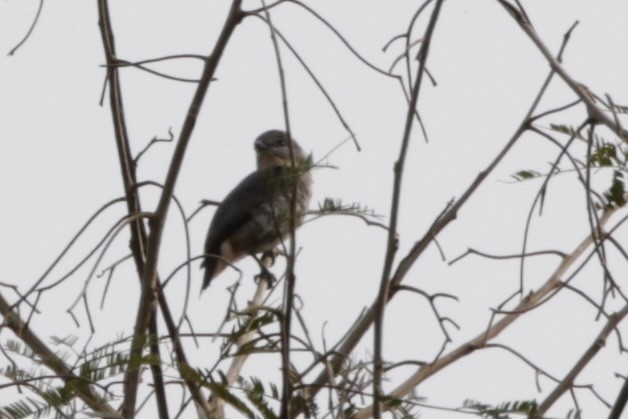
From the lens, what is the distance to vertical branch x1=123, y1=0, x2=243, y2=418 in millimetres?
2516

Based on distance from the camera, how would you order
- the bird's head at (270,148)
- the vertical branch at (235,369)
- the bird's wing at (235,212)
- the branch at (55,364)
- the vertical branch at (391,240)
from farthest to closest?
the bird's head at (270,148) < the bird's wing at (235,212) < the vertical branch at (235,369) < the branch at (55,364) < the vertical branch at (391,240)

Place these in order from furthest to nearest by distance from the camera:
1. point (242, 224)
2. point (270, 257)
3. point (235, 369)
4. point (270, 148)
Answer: point (270, 148)
point (242, 224)
point (270, 257)
point (235, 369)

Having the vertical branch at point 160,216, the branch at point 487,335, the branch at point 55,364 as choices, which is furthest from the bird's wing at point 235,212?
the vertical branch at point 160,216

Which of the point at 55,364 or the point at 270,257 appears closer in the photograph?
the point at 55,364

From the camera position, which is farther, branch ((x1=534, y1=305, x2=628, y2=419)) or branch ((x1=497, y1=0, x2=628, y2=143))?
branch ((x1=534, y1=305, x2=628, y2=419))

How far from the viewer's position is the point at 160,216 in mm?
2674

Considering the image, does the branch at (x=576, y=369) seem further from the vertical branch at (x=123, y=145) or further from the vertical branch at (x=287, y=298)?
the vertical branch at (x=123, y=145)

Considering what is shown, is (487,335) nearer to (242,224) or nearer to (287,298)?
(287,298)

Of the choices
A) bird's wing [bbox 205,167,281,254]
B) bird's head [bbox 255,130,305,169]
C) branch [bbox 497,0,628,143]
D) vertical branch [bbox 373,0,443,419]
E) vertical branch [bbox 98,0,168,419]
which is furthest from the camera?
bird's head [bbox 255,130,305,169]

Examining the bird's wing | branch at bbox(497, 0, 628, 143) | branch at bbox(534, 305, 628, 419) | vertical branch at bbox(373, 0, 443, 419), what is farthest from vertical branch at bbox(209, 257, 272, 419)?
the bird's wing

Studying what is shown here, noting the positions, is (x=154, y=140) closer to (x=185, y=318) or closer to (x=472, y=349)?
(x=185, y=318)

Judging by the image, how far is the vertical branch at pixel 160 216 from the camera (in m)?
2.52

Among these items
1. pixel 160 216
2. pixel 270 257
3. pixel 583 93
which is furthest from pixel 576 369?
pixel 270 257

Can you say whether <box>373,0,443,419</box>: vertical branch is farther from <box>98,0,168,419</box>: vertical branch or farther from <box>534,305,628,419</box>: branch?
<box>98,0,168,419</box>: vertical branch
